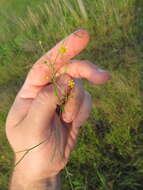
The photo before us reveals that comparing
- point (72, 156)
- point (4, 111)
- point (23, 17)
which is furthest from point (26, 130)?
point (23, 17)

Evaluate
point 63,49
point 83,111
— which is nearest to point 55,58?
point 63,49

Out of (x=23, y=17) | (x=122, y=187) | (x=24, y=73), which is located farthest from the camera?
(x=23, y=17)

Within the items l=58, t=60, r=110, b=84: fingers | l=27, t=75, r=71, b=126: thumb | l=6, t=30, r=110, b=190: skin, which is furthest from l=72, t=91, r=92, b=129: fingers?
l=58, t=60, r=110, b=84: fingers

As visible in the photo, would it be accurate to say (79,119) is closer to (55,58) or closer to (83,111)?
(83,111)

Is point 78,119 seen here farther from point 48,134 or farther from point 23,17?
point 23,17

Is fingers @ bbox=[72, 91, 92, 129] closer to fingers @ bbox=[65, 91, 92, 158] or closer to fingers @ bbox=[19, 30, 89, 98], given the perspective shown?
fingers @ bbox=[65, 91, 92, 158]

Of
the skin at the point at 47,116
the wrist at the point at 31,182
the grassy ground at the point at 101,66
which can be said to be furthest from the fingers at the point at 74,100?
the grassy ground at the point at 101,66
